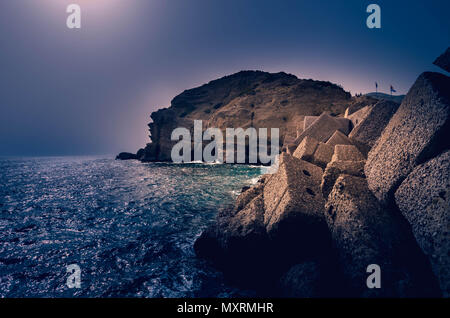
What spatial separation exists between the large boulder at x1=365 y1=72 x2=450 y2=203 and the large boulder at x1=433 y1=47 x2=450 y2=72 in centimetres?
24

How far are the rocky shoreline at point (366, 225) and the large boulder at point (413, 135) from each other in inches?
0.6

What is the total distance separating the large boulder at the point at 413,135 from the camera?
104 inches

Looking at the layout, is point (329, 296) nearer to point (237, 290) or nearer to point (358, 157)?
point (237, 290)

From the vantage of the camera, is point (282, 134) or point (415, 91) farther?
point (282, 134)

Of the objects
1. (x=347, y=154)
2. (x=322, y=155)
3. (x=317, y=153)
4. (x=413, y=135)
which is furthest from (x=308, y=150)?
(x=413, y=135)

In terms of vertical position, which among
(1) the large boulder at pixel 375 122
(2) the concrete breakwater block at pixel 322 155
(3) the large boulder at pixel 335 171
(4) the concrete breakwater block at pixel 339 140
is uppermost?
(1) the large boulder at pixel 375 122

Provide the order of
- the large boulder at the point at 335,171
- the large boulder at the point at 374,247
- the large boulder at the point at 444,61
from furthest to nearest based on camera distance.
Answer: the large boulder at the point at 335,171 < the large boulder at the point at 444,61 < the large boulder at the point at 374,247

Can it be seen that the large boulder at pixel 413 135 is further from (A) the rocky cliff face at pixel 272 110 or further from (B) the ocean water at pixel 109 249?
(A) the rocky cliff face at pixel 272 110

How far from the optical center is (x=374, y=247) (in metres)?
2.68

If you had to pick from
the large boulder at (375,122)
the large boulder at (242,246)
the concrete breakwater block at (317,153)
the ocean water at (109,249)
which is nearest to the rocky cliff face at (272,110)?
the large boulder at (375,122)

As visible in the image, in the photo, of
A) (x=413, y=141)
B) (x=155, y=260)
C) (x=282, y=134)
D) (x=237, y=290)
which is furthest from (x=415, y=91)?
(x=282, y=134)

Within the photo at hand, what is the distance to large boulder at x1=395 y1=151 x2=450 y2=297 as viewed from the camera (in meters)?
2.14
